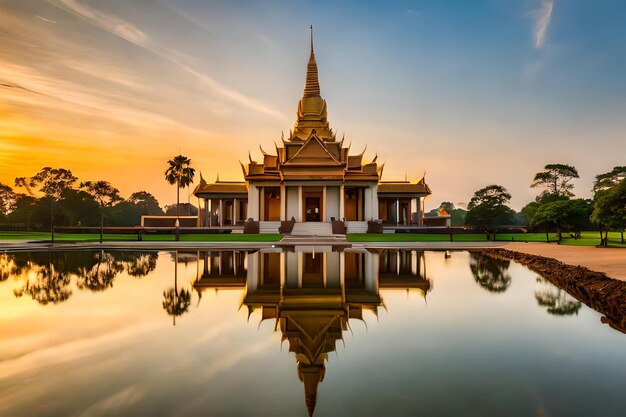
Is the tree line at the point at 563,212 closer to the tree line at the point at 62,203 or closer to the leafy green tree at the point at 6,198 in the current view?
the tree line at the point at 62,203

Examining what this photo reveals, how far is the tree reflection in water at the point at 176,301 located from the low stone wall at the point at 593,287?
8325 mm

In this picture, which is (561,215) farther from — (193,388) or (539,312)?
(193,388)

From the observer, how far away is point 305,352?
19.9 feet

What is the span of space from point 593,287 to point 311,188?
33752 mm

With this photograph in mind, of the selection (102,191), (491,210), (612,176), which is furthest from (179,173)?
(612,176)

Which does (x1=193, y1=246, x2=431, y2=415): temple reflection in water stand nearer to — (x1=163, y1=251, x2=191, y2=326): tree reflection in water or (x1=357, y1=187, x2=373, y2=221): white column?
(x1=163, y1=251, x2=191, y2=326): tree reflection in water

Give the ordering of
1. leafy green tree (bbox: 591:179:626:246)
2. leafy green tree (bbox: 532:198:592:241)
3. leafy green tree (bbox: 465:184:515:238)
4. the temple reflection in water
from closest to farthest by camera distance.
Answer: the temple reflection in water
leafy green tree (bbox: 591:179:626:246)
leafy green tree (bbox: 532:198:592:241)
leafy green tree (bbox: 465:184:515:238)

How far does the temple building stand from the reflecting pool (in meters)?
30.3

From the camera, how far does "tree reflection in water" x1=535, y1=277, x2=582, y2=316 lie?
365 inches

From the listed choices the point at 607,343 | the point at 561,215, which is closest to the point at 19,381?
the point at 607,343

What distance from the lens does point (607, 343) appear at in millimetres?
6742

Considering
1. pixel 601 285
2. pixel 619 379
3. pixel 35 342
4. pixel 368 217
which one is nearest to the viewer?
pixel 619 379

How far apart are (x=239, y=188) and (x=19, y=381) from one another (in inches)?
1820

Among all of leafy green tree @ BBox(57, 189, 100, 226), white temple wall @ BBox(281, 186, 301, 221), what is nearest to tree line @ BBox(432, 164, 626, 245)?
white temple wall @ BBox(281, 186, 301, 221)
